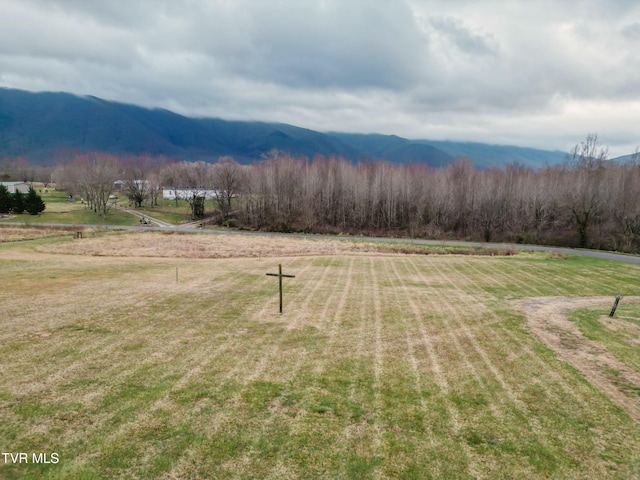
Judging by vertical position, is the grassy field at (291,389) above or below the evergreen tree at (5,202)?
below

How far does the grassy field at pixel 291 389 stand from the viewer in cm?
670

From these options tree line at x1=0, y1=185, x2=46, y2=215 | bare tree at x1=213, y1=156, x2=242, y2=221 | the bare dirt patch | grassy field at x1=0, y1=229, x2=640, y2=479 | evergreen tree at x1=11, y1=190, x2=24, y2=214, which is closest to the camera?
grassy field at x1=0, y1=229, x2=640, y2=479

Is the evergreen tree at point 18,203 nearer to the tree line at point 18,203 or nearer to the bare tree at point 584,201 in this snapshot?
the tree line at point 18,203

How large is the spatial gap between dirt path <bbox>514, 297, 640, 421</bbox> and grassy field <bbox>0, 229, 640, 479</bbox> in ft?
1.34

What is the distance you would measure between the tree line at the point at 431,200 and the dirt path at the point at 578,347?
4330cm

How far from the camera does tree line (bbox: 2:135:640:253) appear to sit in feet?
186

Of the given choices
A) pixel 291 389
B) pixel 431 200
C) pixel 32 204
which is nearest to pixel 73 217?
pixel 32 204

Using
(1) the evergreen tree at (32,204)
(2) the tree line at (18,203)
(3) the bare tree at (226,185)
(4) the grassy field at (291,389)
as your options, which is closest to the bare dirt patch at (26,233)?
(1) the evergreen tree at (32,204)

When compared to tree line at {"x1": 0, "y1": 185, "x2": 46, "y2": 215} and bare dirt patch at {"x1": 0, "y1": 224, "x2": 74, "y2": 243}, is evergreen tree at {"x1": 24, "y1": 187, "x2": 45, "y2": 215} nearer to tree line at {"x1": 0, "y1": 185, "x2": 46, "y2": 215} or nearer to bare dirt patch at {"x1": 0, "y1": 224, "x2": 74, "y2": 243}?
tree line at {"x1": 0, "y1": 185, "x2": 46, "y2": 215}

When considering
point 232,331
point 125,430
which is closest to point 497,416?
point 125,430

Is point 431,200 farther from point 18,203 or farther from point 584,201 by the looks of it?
point 18,203

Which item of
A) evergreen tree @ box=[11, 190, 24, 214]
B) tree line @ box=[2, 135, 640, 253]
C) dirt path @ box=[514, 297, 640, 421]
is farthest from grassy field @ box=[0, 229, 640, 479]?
evergreen tree @ box=[11, 190, 24, 214]

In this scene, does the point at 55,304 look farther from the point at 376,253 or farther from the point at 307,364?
the point at 376,253

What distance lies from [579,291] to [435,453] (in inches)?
840
